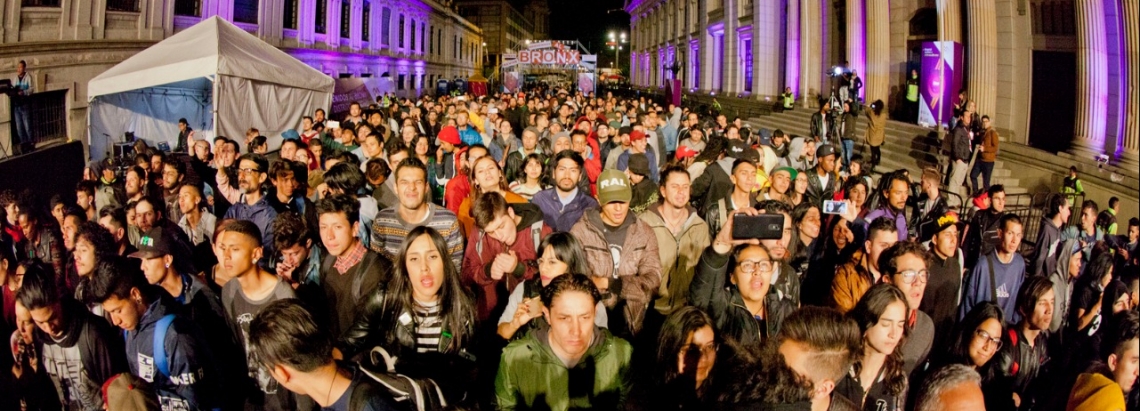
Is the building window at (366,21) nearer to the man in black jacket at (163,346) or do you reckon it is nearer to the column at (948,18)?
the column at (948,18)

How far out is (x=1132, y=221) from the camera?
6719mm

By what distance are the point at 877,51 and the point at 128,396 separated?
21.3 m

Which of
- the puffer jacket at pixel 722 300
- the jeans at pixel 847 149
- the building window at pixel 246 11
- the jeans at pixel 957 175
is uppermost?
the building window at pixel 246 11

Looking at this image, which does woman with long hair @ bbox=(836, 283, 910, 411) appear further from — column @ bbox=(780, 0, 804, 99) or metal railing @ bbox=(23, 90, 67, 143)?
column @ bbox=(780, 0, 804, 99)

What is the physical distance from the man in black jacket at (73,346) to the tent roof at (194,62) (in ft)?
38.2

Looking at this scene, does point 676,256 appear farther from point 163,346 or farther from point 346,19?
point 346,19

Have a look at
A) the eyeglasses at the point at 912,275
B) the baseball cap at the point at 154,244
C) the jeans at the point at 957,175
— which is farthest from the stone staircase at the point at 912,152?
the baseball cap at the point at 154,244

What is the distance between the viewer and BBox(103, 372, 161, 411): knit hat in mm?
2953

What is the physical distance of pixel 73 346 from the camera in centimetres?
356

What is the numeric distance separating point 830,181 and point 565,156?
4203mm

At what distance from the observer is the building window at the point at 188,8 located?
22.3 metres

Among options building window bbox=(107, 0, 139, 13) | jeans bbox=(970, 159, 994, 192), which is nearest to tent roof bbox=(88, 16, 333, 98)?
building window bbox=(107, 0, 139, 13)

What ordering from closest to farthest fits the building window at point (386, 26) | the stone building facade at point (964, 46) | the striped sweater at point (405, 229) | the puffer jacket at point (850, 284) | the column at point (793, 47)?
the puffer jacket at point (850, 284) → the striped sweater at point (405, 229) → the stone building facade at point (964, 46) → the column at point (793, 47) → the building window at point (386, 26)

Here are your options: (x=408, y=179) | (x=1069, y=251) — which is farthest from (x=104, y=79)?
(x=1069, y=251)
